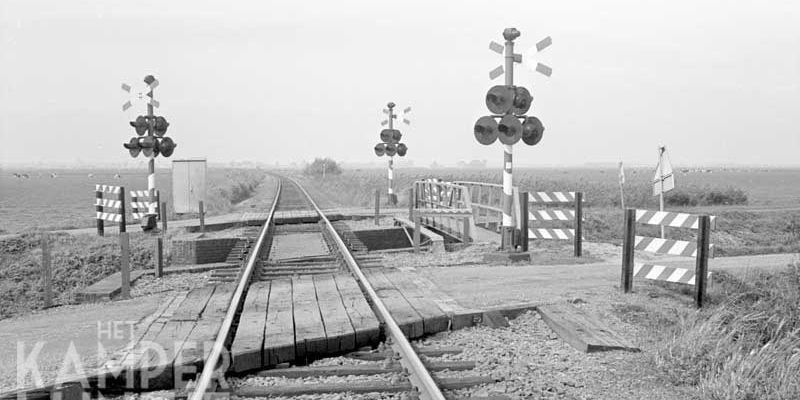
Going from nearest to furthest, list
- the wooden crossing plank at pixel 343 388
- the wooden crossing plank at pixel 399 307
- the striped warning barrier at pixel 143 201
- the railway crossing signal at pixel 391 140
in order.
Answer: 1. the wooden crossing plank at pixel 343 388
2. the wooden crossing plank at pixel 399 307
3. the striped warning barrier at pixel 143 201
4. the railway crossing signal at pixel 391 140

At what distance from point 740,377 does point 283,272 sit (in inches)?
301

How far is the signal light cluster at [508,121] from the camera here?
12289 millimetres

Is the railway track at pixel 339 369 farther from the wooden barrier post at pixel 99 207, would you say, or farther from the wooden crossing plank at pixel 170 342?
the wooden barrier post at pixel 99 207

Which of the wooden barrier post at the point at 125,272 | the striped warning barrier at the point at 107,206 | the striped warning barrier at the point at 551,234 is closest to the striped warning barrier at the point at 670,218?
the striped warning barrier at the point at 551,234

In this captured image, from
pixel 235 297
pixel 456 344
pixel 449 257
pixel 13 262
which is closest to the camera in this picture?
pixel 456 344

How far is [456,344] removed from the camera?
7004mm

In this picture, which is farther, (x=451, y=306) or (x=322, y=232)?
(x=322, y=232)

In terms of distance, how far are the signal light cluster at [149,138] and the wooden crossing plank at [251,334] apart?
12.6 meters

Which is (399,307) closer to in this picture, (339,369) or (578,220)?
(339,369)

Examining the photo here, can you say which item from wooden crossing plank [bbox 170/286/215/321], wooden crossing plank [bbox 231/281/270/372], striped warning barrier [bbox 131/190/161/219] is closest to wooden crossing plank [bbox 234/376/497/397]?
wooden crossing plank [bbox 231/281/270/372]

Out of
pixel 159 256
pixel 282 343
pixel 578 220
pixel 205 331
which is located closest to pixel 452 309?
pixel 282 343

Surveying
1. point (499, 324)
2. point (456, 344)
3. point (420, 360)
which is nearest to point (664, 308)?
point (499, 324)

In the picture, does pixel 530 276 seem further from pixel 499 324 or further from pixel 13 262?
pixel 13 262

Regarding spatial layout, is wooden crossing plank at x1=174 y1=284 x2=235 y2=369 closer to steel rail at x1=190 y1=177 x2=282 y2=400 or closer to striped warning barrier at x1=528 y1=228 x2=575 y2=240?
steel rail at x1=190 y1=177 x2=282 y2=400
